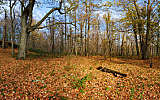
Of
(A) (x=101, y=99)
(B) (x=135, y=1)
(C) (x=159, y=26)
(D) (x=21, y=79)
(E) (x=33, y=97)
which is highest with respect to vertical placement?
(B) (x=135, y=1)

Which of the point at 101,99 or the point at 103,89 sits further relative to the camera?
the point at 103,89

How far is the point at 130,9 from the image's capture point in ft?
45.1

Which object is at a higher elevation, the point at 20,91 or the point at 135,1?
the point at 135,1

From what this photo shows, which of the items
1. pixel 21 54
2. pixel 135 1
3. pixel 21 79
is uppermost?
pixel 135 1

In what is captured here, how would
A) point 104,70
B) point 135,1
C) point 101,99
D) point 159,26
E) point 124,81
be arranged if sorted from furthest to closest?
point 135,1, point 159,26, point 104,70, point 124,81, point 101,99

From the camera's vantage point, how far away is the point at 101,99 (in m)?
4.58

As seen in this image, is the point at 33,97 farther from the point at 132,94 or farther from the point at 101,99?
the point at 132,94

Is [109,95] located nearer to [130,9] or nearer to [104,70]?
[104,70]

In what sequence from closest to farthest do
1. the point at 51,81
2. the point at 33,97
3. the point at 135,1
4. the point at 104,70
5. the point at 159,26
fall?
the point at 33,97, the point at 51,81, the point at 104,70, the point at 159,26, the point at 135,1

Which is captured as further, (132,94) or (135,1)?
(135,1)

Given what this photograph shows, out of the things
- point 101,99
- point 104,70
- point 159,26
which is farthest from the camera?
point 159,26

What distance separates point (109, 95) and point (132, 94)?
53.1 inches

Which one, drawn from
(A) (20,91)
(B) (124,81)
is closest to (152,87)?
(B) (124,81)

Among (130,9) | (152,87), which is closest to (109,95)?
(152,87)
